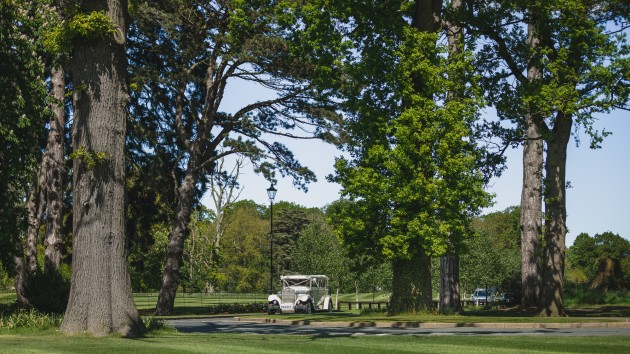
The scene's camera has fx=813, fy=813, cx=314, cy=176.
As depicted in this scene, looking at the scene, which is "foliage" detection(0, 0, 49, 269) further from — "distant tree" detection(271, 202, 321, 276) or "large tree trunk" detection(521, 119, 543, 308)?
"distant tree" detection(271, 202, 321, 276)

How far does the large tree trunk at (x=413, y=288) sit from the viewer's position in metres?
28.0

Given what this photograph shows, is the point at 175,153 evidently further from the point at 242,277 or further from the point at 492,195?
the point at 242,277

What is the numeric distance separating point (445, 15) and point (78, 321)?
745 inches

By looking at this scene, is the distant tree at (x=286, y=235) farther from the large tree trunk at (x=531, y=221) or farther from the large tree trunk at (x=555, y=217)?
the large tree trunk at (x=555, y=217)

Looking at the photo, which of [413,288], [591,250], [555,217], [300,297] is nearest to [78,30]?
[413,288]

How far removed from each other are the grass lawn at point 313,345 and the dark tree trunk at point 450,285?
573 inches

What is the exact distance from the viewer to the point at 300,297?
41.5 metres

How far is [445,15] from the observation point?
3055 cm

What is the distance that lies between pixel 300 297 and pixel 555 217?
16.8 metres

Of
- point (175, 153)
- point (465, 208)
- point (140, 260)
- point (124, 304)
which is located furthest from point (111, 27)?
point (140, 260)

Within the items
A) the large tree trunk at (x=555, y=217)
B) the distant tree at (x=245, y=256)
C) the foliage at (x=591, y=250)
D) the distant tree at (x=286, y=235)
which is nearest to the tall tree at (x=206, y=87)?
the large tree trunk at (x=555, y=217)

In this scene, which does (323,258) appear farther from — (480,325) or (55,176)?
(480,325)

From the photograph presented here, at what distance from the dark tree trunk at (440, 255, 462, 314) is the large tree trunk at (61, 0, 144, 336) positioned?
16.0 metres

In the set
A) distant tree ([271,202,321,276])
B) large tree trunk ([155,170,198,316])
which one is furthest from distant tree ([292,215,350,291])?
large tree trunk ([155,170,198,316])
